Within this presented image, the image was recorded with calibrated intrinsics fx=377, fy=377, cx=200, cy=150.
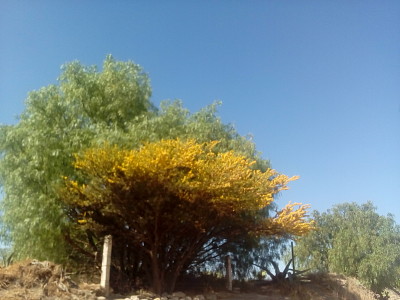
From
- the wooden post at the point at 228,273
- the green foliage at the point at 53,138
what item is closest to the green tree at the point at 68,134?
the green foliage at the point at 53,138

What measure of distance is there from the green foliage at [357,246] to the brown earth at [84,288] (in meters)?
9.57

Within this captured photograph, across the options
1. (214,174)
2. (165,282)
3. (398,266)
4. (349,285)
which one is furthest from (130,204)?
(398,266)

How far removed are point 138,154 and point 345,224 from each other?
27.0 metres

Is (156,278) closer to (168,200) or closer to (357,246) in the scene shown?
(168,200)

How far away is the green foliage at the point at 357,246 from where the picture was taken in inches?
1087

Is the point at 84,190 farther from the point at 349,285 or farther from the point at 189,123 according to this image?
the point at 349,285

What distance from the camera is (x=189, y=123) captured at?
1502cm

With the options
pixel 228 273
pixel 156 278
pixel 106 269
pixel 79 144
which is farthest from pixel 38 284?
pixel 228 273

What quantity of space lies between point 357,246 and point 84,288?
24.1 m

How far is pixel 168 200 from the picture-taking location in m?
11.8

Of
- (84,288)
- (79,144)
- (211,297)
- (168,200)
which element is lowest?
(211,297)

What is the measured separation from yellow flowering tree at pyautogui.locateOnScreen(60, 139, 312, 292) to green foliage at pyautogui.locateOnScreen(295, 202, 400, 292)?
49.8ft

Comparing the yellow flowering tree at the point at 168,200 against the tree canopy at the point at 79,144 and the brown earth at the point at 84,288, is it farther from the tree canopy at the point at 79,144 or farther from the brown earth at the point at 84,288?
the brown earth at the point at 84,288

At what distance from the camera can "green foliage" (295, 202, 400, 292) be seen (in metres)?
27.6
